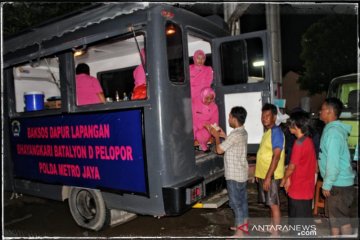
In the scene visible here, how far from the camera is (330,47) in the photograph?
2369 cm

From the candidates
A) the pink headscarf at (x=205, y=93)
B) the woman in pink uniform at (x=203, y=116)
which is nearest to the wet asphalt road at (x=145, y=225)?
the woman in pink uniform at (x=203, y=116)

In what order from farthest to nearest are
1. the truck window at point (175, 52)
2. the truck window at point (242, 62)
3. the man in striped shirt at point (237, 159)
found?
1. the truck window at point (242, 62)
2. the man in striped shirt at point (237, 159)
3. the truck window at point (175, 52)

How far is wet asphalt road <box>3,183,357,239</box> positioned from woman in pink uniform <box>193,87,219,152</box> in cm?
123

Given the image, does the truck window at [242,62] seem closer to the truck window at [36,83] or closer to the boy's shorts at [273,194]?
the boy's shorts at [273,194]

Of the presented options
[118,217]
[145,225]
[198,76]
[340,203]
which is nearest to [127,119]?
[198,76]

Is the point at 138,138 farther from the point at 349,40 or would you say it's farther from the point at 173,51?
the point at 349,40

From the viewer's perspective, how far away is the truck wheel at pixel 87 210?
4.31 meters

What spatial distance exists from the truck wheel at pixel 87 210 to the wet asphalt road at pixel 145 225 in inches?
7.3

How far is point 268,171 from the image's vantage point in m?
3.86

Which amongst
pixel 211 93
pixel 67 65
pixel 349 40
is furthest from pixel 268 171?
pixel 349 40

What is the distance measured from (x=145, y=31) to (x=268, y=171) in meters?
2.28

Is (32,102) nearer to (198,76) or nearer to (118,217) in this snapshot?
(118,217)

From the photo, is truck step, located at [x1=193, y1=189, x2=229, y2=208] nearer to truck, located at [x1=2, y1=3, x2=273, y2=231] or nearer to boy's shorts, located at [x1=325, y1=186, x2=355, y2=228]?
truck, located at [x1=2, y1=3, x2=273, y2=231]

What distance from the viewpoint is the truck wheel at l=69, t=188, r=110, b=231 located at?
4312 millimetres
